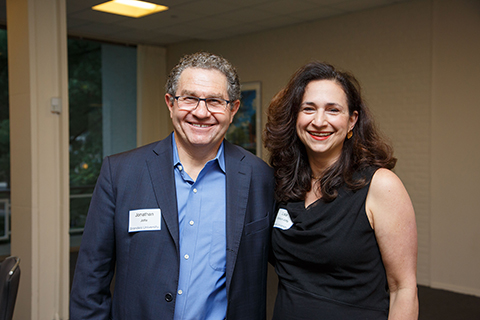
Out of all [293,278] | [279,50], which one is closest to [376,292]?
[293,278]

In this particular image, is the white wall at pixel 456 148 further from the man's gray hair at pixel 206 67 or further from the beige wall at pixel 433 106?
the man's gray hair at pixel 206 67

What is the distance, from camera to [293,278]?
1796 millimetres

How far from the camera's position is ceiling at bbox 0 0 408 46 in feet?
19.1

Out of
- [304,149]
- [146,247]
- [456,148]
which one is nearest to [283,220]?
[304,149]

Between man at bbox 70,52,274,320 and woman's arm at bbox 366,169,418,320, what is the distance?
49 centimetres

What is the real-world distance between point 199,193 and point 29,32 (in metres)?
2.89

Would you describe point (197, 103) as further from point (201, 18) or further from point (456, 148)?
point (201, 18)

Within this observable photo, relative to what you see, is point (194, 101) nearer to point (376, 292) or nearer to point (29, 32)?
point (376, 292)

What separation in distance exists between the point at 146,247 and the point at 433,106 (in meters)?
4.70

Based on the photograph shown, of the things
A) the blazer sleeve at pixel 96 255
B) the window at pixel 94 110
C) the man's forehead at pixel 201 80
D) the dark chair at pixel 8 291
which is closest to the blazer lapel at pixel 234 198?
the man's forehead at pixel 201 80

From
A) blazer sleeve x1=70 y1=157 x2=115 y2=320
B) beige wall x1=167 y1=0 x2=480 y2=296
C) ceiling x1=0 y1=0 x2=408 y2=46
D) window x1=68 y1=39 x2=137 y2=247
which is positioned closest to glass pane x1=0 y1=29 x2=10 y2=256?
ceiling x1=0 y1=0 x2=408 y2=46

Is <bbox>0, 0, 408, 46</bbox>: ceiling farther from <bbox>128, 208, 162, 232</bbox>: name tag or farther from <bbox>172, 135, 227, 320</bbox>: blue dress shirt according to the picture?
<bbox>128, 208, 162, 232</bbox>: name tag

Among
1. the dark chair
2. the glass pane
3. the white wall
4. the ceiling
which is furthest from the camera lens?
the glass pane

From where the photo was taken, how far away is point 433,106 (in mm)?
5363
